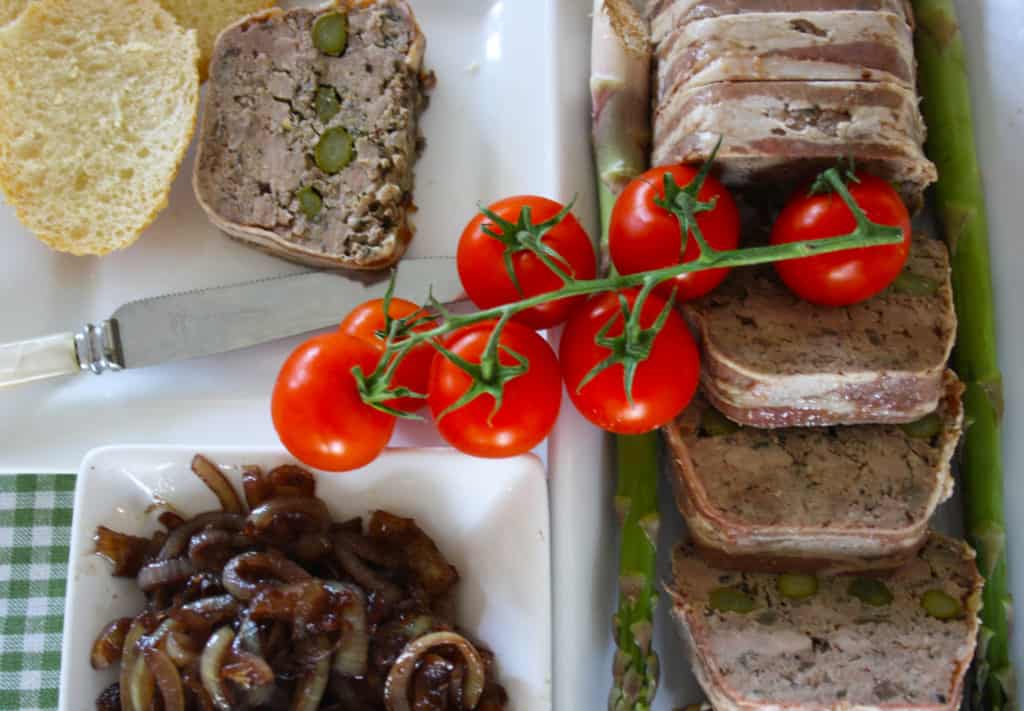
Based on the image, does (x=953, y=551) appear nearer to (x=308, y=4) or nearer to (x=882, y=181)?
(x=882, y=181)

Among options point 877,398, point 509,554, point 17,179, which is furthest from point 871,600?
point 17,179

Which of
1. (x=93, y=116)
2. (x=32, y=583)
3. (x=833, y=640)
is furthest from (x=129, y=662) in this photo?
(x=833, y=640)

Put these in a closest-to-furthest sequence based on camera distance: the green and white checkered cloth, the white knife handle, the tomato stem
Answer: the tomato stem
the white knife handle
the green and white checkered cloth

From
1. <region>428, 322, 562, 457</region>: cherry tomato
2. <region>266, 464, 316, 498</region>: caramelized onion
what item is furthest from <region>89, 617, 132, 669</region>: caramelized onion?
<region>428, 322, 562, 457</region>: cherry tomato

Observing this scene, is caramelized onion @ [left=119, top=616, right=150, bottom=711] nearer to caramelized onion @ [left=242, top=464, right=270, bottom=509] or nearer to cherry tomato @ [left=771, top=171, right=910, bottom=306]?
caramelized onion @ [left=242, top=464, right=270, bottom=509]

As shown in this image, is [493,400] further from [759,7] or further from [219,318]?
[759,7]

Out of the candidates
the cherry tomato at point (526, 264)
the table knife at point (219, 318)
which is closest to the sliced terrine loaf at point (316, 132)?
the table knife at point (219, 318)

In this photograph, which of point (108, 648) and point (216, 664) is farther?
point (108, 648)
